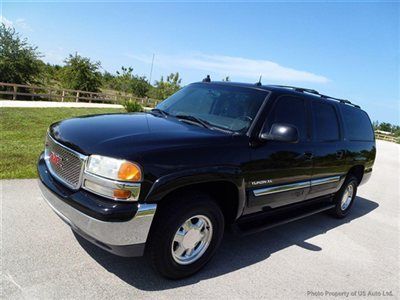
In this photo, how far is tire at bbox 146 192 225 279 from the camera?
3264 millimetres

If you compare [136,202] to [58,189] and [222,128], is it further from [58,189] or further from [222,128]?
[222,128]

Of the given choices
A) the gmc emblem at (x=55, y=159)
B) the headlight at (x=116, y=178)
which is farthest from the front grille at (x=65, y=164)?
the headlight at (x=116, y=178)

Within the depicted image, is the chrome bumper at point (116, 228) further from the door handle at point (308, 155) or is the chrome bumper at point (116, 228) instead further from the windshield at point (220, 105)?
the door handle at point (308, 155)

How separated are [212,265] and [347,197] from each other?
3.62m

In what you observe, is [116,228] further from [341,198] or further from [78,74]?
[78,74]

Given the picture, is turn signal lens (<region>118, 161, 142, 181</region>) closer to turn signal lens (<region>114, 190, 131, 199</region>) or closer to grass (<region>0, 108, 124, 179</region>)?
turn signal lens (<region>114, 190, 131, 199</region>)

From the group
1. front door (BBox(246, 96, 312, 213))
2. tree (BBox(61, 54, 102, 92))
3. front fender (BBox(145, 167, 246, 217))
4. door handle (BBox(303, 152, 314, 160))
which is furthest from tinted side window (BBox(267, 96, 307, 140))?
tree (BBox(61, 54, 102, 92))

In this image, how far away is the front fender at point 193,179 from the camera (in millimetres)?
3107

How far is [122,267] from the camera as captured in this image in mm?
3654

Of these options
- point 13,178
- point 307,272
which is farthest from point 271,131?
point 13,178

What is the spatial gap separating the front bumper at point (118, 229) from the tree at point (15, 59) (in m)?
28.0

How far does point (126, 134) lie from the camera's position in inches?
133

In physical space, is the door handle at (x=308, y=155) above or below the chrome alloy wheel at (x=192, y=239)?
above

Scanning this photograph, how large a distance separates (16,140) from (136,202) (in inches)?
268
